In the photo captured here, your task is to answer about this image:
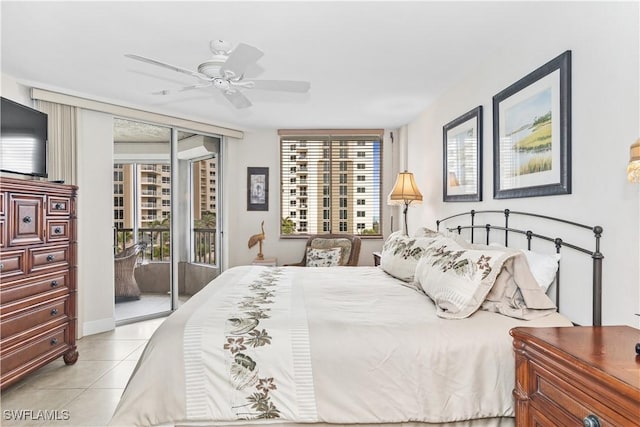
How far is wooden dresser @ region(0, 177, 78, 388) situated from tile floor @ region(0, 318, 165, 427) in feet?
0.50

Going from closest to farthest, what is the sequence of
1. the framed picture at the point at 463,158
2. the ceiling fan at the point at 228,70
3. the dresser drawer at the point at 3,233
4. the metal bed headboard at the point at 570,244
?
the metal bed headboard at the point at 570,244
the ceiling fan at the point at 228,70
the dresser drawer at the point at 3,233
the framed picture at the point at 463,158

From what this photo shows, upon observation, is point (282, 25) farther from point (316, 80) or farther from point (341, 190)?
point (341, 190)

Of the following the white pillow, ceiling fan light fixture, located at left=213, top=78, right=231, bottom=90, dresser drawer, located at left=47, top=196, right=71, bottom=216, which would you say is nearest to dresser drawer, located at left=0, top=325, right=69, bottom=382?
dresser drawer, located at left=47, top=196, right=71, bottom=216

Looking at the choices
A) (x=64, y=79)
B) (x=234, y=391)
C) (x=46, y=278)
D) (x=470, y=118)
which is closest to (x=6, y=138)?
(x=64, y=79)

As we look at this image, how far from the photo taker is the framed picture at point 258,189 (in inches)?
216

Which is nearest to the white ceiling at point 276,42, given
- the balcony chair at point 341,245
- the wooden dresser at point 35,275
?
the wooden dresser at point 35,275

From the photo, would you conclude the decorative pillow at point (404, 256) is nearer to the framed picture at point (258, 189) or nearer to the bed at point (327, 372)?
the bed at point (327, 372)

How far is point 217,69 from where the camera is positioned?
7.89 feet

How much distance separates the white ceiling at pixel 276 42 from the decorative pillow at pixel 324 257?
1.90 metres

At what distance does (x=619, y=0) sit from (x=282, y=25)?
5.57ft

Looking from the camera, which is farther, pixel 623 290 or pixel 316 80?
pixel 316 80

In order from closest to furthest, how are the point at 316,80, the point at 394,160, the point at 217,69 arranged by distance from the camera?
the point at 217,69, the point at 316,80, the point at 394,160

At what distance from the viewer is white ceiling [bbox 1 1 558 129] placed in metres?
2.22

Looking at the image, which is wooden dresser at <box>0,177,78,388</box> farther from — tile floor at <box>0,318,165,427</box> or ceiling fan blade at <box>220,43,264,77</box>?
ceiling fan blade at <box>220,43,264,77</box>
